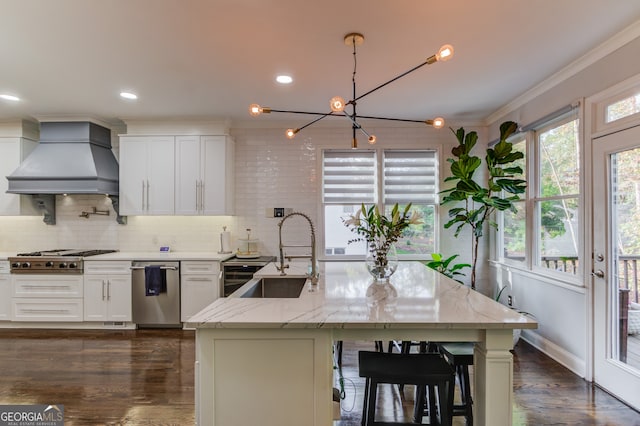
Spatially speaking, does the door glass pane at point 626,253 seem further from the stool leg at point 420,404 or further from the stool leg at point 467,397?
the stool leg at point 420,404

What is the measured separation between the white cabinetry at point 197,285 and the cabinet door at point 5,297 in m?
2.11

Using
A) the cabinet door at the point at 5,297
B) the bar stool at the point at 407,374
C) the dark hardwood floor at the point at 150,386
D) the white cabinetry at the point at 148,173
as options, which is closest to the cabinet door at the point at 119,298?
the dark hardwood floor at the point at 150,386

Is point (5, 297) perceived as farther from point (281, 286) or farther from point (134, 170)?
point (281, 286)

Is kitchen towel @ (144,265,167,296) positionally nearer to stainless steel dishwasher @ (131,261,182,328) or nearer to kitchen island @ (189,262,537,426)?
stainless steel dishwasher @ (131,261,182,328)

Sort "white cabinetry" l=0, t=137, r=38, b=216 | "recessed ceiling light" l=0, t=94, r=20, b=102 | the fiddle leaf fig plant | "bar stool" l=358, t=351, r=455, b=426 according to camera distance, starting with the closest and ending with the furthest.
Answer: "bar stool" l=358, t=351, r=455, b=426, the fiddle leaf fig plant, "recessed ceiling light" l=0, t=94, r=20, b=102, "white cabinetry" l=0, t=137, r=38, b=216

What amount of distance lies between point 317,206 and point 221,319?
130 inches

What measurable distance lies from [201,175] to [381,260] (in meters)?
3.15

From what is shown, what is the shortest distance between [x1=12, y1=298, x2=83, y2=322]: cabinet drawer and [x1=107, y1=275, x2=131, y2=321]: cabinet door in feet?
1.23

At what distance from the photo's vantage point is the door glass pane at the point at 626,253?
2.43 m

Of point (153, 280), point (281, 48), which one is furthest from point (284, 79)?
point (153, 280)

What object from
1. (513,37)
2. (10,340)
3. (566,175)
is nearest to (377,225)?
(513,37)

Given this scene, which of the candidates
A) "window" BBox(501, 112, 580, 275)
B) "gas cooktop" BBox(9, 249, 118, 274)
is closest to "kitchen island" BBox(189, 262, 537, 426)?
"window" BBox(501, 112, 580, 275)

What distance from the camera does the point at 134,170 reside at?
446 cm

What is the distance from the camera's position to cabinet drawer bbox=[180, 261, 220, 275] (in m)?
4.15
